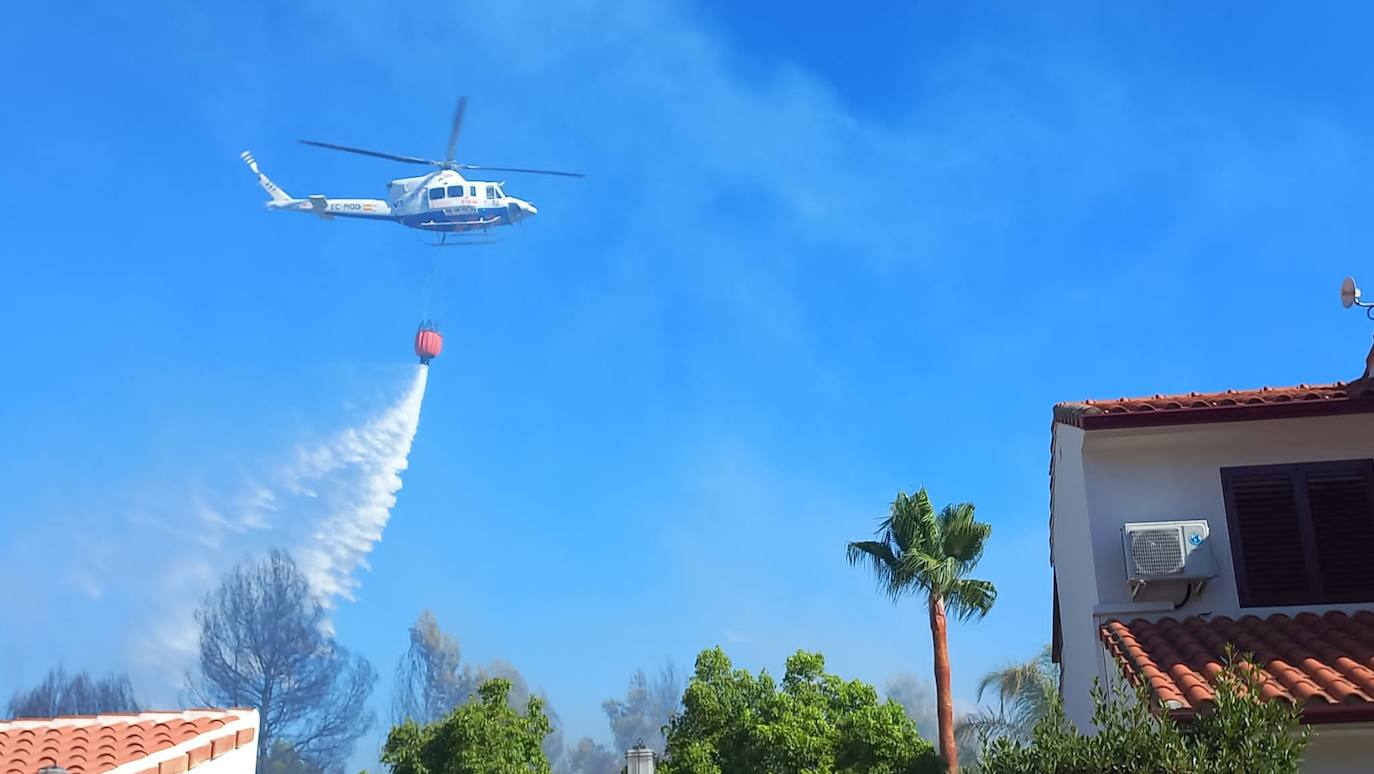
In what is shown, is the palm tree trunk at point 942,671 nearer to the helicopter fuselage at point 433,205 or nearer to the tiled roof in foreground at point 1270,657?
the tiled roof in foreground at point 1270,657

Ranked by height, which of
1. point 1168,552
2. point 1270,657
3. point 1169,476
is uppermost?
point 1169,476

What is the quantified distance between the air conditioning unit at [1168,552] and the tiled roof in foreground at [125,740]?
9535 mm

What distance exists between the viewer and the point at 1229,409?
12.5 meters

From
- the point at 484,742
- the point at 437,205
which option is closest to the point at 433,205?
the point at 437,205

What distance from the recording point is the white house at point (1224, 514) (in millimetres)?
11938

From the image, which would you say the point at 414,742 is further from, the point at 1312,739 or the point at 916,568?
the point at 1312,739

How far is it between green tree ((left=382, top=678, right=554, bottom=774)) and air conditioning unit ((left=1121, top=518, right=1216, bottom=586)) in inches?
738

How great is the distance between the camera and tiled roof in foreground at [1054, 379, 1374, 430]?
12469 millimetres

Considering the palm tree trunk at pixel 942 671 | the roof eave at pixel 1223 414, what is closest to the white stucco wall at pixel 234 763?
the roof eave at pixel 1223 414

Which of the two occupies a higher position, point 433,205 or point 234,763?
point 433,205

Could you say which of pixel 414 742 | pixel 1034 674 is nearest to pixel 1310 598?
pixel 414 742

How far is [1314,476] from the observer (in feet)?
41.2

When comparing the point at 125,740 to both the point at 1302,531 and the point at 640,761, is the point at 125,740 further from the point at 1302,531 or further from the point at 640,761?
the point at 1302,531

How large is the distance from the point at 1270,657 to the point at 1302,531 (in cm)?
257
